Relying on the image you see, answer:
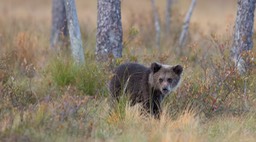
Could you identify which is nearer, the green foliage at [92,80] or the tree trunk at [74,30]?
the green foliage at [92,80]

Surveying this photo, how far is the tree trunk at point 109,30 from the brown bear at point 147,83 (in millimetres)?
2010

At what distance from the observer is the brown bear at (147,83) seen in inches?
381

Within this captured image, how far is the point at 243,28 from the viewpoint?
39.8 feet

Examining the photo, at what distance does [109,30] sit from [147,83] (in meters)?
2.93

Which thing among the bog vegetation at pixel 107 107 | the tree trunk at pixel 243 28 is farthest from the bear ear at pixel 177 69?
the tree trunk at pixel 243 28

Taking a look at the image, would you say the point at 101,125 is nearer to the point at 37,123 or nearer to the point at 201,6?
the point at 37,123

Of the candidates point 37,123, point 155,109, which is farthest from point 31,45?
point 37,123

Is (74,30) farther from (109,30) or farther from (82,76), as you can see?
(82,76)

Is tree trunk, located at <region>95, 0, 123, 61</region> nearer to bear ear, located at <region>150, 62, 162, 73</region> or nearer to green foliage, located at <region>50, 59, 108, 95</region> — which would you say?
green foliage, located at <region>50, 59, 108, 95</region>

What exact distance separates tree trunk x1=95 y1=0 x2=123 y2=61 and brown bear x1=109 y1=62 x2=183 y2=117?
201 cm

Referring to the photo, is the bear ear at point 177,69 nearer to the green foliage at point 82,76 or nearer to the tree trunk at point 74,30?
the green foliage at point 82,76

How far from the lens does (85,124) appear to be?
28.9 ft

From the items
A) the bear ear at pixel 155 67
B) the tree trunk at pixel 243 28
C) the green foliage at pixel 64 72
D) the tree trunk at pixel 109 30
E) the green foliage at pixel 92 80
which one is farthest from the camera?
the tree trunk at pixel 109 30

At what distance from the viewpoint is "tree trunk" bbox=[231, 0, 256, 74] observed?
11935 mm
